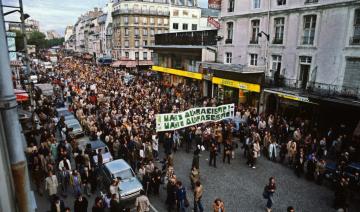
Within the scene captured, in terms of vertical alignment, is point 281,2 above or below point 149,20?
below

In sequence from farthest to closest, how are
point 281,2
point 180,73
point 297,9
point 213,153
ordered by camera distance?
point 180,73
point 281,2
point 297,9
point 213,153

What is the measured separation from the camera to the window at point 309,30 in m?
20.4

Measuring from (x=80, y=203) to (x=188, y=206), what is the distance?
4403mm

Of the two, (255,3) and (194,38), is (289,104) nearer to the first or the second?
(255,3)

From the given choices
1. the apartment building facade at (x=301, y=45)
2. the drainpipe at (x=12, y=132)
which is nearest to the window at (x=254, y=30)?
the apartment building facade at (x=301, y=45)

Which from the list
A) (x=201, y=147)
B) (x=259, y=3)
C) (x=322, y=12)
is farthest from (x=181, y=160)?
(x=259, y=3)

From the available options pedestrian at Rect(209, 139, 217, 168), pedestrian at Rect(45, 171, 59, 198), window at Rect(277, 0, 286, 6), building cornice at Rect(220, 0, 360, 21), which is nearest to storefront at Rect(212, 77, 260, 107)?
building cornice at Rect(220, 0, 360, 21)

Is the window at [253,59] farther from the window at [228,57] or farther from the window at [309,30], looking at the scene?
the window at [309,30]

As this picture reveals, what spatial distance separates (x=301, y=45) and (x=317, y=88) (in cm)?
383

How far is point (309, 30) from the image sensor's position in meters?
20.8

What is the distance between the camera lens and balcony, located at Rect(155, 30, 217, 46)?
31181 mm

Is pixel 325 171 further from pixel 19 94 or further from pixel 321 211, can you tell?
pixel 19 94

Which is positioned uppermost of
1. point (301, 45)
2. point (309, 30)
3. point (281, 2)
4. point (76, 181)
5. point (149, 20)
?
point (149, 20)

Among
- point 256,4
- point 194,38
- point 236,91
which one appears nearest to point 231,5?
point 256,4
